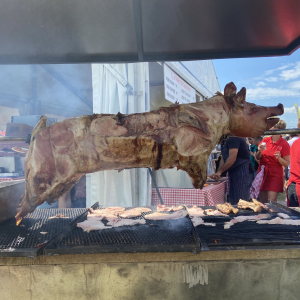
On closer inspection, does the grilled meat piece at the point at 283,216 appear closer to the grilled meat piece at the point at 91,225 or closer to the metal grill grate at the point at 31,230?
the grilled meat piece at the point at 91,225

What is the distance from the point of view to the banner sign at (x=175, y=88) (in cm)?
506

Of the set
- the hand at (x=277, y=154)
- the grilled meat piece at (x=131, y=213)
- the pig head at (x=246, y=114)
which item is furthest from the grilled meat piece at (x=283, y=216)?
the hand at (x=277, y=154)

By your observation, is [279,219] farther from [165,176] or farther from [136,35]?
[165,176]

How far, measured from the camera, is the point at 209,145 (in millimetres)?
2178

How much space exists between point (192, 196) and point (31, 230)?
10.1 ft

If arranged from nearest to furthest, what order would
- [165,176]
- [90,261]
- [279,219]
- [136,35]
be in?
[90,261], [136,35], [279,219], [165,176]

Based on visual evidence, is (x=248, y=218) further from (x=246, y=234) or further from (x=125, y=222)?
(x=125, y=222)

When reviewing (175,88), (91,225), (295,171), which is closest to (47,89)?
(175,88)

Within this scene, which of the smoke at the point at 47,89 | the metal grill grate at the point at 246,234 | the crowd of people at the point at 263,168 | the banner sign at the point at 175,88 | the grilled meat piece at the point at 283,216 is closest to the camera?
the metal grill grate at the point at 246,234

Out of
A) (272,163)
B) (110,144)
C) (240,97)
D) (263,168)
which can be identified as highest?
(240,97)

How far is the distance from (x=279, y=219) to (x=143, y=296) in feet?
5.29

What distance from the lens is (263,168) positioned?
5418 mm

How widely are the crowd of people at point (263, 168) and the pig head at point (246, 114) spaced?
139 centimetres

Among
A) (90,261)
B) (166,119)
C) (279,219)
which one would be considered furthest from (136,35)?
(279,219)
